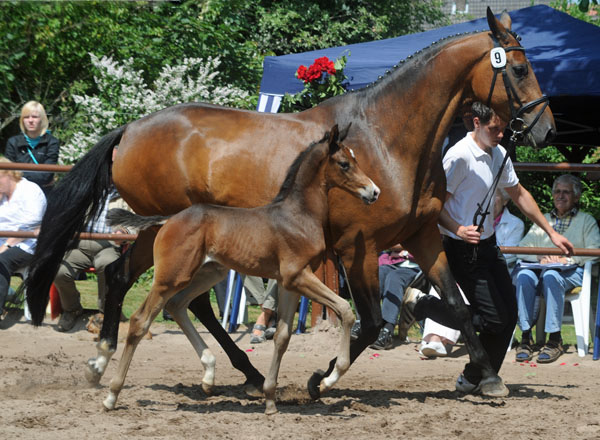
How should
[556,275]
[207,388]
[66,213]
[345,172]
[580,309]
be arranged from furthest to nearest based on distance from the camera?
1. [580,309]
2. [556,275]
3. [66,213]
4. [207,388]
5. [345,172]

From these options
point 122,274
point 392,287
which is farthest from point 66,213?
point 392,287

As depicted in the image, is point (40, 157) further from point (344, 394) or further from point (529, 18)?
point (529, 18)

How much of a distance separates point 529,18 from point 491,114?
14.4ft

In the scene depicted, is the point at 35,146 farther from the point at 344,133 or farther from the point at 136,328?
the point at 344,133

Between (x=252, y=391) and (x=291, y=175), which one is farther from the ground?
(x=291, y=175)

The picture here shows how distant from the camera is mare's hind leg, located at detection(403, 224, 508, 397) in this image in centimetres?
511

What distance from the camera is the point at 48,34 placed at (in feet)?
38.8

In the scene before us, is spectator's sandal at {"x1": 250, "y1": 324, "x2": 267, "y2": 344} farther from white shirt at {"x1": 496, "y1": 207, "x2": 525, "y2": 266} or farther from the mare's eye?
the mare's eye

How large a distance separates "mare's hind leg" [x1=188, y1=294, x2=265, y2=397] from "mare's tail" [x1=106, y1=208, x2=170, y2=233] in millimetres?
972

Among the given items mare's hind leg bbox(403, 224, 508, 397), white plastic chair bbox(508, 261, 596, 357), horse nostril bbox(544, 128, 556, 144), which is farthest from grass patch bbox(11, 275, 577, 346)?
horse nostril bbox(544, 128, 556, 144)

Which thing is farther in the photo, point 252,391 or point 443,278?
point 252,391

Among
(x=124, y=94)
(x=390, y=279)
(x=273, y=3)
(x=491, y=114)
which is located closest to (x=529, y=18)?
(x=390, y=279)

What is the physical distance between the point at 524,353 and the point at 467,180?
2412 mm

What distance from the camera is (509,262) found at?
25.0 feet
